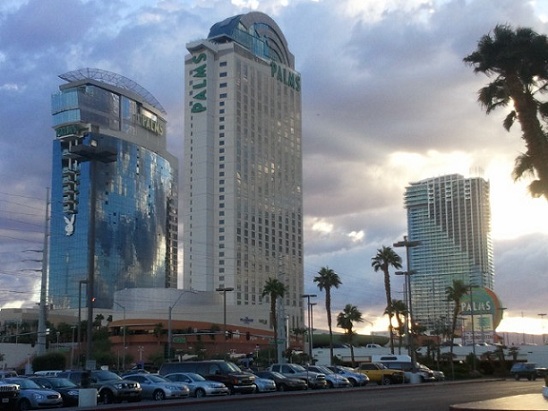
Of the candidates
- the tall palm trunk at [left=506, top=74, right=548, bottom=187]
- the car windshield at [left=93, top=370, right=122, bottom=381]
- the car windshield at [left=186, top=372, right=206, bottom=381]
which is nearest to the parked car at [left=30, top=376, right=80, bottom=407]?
the car windshield at [left=93, top=370, right=122, bottom=381]

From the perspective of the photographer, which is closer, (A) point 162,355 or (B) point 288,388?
(B) point 288,388

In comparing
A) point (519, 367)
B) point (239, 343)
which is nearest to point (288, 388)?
point (519, 367)

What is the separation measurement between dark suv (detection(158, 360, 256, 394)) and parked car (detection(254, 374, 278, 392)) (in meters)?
0.85

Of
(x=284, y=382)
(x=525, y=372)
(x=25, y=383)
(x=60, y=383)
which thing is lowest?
(x=525, y=372)

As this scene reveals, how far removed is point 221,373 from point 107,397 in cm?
1005

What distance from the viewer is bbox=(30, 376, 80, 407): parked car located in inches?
1521

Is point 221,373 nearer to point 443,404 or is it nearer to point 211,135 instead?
point 443,404

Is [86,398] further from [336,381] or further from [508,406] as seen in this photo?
[336,381]

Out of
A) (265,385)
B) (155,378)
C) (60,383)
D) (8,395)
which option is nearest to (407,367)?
(265,385)

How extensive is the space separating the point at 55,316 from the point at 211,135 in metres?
58.9

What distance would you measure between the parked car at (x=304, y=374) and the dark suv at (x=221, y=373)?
20.1ft

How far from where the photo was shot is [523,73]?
33.6 meters

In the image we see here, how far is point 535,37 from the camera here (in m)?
33.6

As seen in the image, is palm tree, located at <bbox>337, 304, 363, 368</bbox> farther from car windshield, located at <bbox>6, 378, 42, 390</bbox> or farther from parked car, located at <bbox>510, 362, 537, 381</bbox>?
car windshield, located at <bbox>6, 378, 42, 390</bbox>
